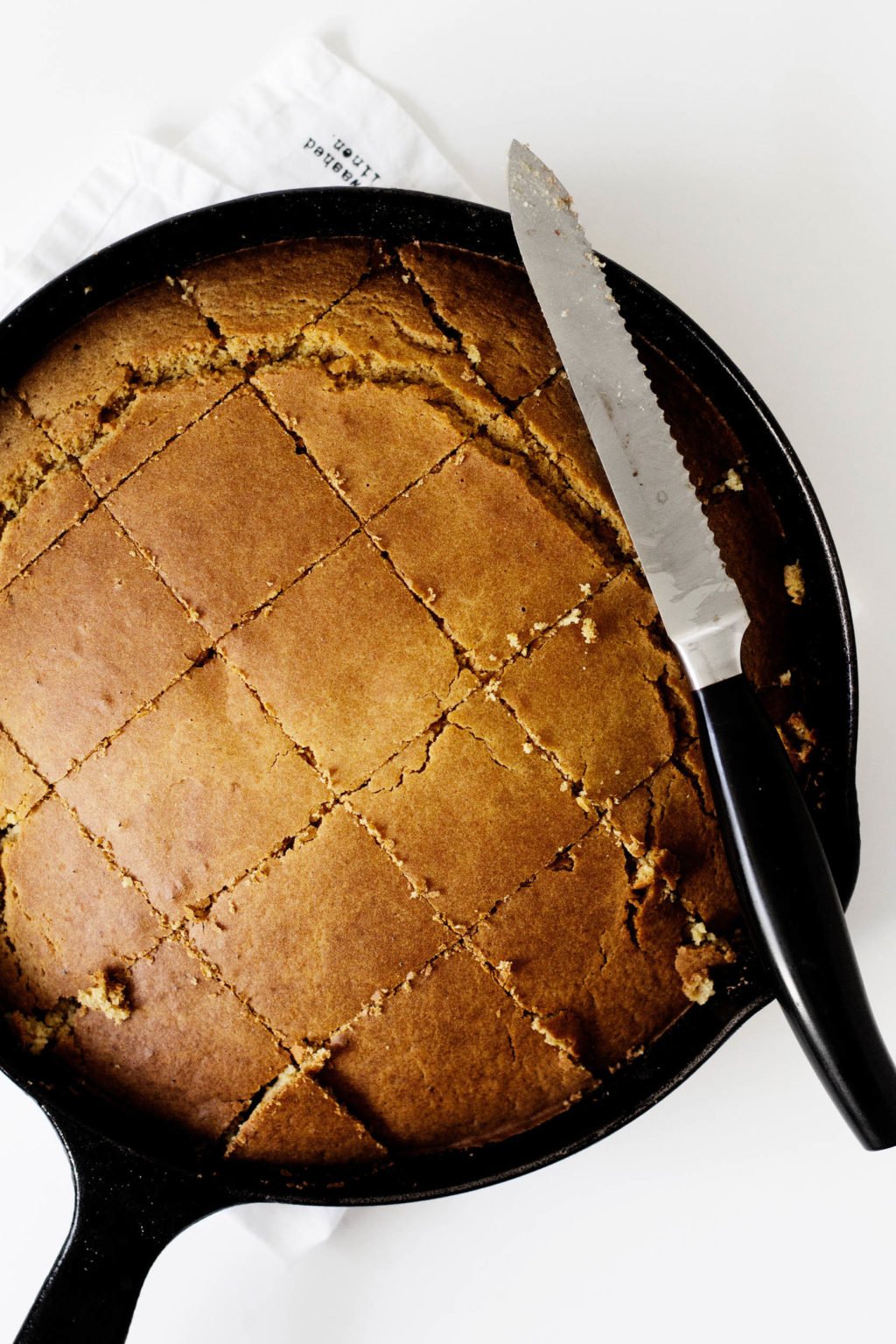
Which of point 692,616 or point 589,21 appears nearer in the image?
point 692,616

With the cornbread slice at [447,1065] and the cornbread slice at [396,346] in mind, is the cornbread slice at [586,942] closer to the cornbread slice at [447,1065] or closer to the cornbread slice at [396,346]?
the cornbread slice at [447,1065]

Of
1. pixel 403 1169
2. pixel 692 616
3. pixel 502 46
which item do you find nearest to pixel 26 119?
pixel 502 46

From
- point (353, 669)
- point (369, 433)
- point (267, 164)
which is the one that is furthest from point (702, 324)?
point (353, 669)

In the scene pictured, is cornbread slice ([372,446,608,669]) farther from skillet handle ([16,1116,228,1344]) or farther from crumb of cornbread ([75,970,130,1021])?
skillet handle ([16,1116,228,1344])

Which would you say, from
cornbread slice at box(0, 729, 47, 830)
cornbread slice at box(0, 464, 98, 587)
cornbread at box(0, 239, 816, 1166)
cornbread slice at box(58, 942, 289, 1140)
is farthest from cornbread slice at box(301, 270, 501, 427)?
cornbread slice at box(58, 942, 289, 1140)

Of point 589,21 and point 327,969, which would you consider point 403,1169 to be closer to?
point 327,969

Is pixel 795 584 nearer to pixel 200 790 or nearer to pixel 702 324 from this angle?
pixel 702 324
